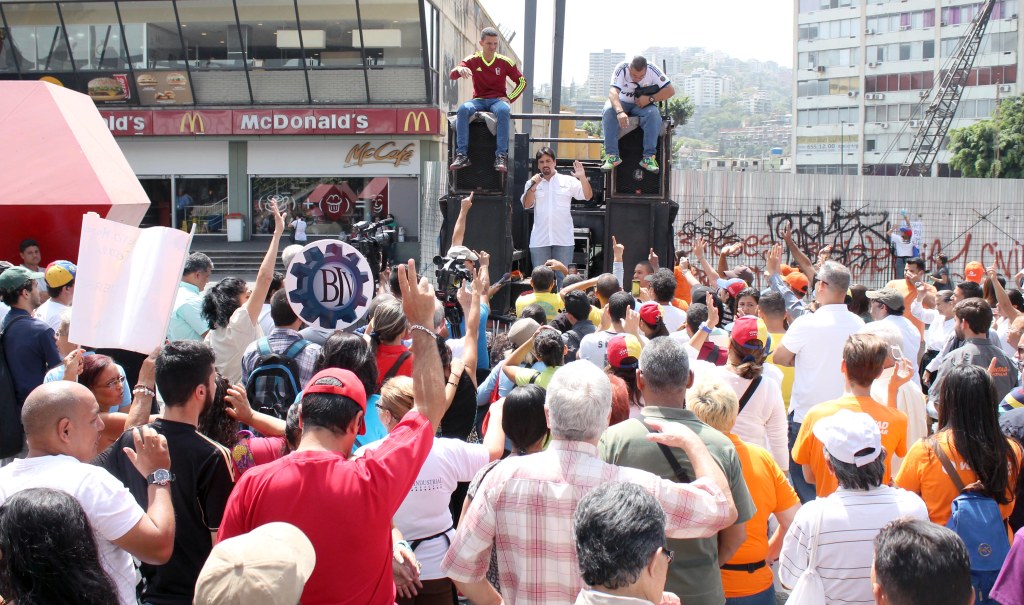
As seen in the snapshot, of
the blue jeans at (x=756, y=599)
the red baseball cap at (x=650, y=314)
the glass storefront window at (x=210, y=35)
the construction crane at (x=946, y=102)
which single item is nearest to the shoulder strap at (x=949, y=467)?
the blue jeans at (x=756, y=599)

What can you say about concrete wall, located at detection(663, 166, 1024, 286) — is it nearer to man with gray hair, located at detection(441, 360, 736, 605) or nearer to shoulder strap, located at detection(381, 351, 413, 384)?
shoulder strap, located at detection(381, 351, 413, 384)

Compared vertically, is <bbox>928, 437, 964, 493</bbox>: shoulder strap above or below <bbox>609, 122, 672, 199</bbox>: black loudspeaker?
below

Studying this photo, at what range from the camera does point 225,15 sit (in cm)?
2489

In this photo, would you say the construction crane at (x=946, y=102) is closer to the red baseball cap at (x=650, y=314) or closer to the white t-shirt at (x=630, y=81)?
the white t-shirt at (x=630, y=81)

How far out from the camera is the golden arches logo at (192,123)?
25406mm

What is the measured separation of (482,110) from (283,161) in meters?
17.4

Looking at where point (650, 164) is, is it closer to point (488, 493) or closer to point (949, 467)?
point (949, 467)

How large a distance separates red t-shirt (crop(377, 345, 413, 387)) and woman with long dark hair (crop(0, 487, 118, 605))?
79.5 inches

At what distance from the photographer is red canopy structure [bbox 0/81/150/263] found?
9.00 metres

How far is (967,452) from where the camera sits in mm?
3375

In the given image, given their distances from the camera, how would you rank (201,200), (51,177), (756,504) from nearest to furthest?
(756,504)
(51,177)
(201,200)

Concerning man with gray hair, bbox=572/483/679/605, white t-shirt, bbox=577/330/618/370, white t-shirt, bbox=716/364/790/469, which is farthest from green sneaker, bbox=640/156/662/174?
man with gray hair, bbox=572/483/679/605

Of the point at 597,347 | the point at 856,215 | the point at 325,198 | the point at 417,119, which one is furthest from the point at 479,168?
the point at 325,198

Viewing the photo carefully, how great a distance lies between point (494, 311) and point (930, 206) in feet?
37.4
